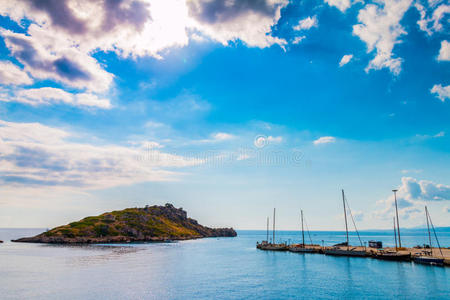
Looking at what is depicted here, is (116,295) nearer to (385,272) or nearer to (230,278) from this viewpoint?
(230,278)

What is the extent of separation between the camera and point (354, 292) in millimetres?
58781

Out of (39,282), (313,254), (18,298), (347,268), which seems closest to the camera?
(18,298)

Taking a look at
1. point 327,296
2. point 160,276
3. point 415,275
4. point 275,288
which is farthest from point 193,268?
point 415,275

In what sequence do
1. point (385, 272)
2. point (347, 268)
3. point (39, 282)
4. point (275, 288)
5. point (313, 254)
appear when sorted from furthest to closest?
point (313, 254), point (347, 268), point (385, 272), point (39, 282), point (275, 288)

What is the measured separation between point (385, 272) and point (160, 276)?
6471 cm

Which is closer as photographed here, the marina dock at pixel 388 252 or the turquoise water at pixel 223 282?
the turquoise water at pixel 223 282

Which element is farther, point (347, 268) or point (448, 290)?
point (347, 268)

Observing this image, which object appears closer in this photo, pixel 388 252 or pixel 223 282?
pixel 223 282

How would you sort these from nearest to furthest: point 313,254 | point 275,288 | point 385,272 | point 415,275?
point 275,288 → point 415,275 → point 385,272 → point 313,254

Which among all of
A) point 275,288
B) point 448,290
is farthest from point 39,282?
point 448,290

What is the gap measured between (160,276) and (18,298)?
110 ft

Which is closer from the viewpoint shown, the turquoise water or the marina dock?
the turquoise water

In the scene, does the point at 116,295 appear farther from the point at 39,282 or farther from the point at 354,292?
the point at 354,292

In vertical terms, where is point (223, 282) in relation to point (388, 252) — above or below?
below
